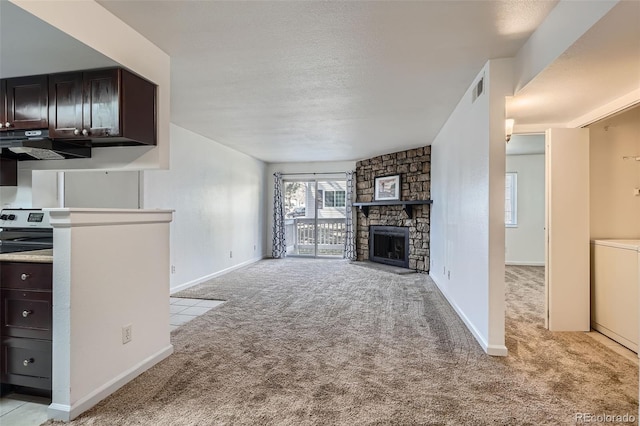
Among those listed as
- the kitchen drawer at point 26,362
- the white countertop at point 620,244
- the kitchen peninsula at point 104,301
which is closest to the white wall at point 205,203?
the kitchen peninsula at point 104,301

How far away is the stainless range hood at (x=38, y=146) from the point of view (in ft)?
7.92

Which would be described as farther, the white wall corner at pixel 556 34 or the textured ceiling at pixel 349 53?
the textured ceiling at pixel 349 53

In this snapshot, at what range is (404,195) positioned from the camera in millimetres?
6559

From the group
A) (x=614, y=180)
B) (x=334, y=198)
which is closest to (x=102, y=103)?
(x=614, y=180)

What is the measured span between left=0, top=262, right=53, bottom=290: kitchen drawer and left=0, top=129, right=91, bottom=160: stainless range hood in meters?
0.96

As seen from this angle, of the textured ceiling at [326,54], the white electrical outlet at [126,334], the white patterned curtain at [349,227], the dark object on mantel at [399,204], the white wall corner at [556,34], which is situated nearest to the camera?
the white wall corner at [556,34]

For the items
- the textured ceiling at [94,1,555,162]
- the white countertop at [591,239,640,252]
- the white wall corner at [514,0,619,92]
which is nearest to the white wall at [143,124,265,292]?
the textured ceiling at [94,1,555,162]

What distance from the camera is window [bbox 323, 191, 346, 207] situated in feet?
26.7

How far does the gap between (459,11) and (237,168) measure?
17.4ft

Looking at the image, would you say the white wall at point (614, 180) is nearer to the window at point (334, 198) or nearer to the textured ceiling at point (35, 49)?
the textured ceiling at point (35, 49)

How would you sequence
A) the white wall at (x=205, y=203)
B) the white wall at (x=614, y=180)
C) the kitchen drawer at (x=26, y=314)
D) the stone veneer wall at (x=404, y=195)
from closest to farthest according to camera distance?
the kitchen drawer at (x=26, y=314) → the white wall at (x=614, y=180) → the white wall at (x=205, y=203) → the stone veneer wall at (x=404, y=195)

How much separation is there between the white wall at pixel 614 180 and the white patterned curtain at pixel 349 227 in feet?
15.5

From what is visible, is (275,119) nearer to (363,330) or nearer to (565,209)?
(363,330)

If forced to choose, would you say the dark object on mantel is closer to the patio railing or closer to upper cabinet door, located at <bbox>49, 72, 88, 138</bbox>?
the patio railing
